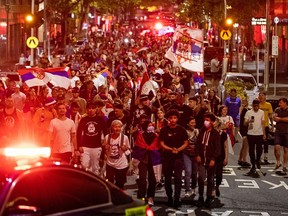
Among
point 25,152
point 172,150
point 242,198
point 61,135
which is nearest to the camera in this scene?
point 25,152

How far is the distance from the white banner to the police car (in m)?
14.9

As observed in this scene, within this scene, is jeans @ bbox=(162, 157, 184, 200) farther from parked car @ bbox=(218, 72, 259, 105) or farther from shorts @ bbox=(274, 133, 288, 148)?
parked car @ bbox=(218, 72, 259, 105)

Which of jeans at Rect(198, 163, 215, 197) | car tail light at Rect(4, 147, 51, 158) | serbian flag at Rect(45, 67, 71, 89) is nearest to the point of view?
car tail light at Rect(4, 147, 51, 158)

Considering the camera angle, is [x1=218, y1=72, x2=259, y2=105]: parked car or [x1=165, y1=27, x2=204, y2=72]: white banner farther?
[x1=218, y1=72, x2=259, y2=105]: parked car

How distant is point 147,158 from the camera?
12562mm

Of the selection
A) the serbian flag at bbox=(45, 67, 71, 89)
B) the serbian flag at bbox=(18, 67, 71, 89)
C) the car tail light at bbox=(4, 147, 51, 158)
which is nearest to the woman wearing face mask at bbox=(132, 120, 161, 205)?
the car tail light at bbox=(4, 147, 51, 158)

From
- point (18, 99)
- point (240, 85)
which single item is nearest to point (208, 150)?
point (18, 99)

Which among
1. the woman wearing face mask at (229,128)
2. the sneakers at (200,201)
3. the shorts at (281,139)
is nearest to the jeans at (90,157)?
the sneakers at (200,201)

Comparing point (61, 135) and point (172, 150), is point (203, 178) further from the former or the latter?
point (61, 135)

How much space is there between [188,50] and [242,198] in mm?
9635

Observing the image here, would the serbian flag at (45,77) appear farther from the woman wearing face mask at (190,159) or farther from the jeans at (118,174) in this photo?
the jeans at (118,174)

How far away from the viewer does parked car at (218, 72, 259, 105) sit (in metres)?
25.2

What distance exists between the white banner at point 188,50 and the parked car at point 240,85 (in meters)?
2.46

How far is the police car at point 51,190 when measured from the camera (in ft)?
20.9
